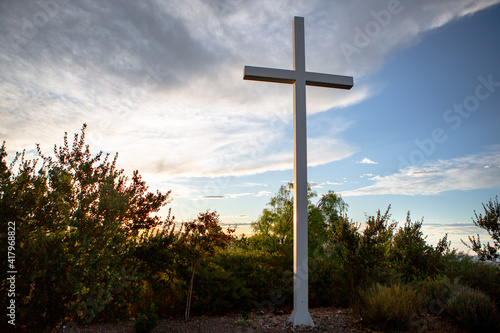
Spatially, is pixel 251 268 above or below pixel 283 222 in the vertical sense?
below

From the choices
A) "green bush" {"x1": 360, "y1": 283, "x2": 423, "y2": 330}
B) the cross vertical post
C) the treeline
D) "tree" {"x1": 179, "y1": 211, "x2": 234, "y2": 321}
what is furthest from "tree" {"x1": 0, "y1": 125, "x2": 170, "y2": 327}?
"green bush" {"x1": 360, "y1": 283, "x2": 423, "y2": 330}

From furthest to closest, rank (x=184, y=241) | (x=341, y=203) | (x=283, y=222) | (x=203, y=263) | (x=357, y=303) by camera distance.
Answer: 1. (x=341, y=203)
2. (x=283, y=222)
3. (x=203, y=263)
4. (x=184, y=241)
5. (x=357, y=303)

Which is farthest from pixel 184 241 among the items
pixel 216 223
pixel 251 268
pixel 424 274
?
pixel 424 274

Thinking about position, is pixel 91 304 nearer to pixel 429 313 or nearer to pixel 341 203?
pixel 429 313

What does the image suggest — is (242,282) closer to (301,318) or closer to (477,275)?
(301,318)

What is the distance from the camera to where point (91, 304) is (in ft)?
16.2

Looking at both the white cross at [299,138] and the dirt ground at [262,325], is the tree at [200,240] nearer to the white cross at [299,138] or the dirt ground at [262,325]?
the dirt ground at [262,325]

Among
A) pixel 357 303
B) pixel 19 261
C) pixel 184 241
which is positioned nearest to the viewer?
pixel 19 261

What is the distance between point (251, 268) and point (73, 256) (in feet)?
15.2

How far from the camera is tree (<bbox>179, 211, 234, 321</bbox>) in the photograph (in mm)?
6984

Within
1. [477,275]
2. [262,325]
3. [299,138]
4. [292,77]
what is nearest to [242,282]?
[262,325]

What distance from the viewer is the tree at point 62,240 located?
4.72 metres

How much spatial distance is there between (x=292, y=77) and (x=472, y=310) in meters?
5.50

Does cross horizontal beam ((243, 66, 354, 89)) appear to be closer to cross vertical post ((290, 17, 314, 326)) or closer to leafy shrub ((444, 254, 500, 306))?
cross vertical post ((290, 17, 314, 326))
